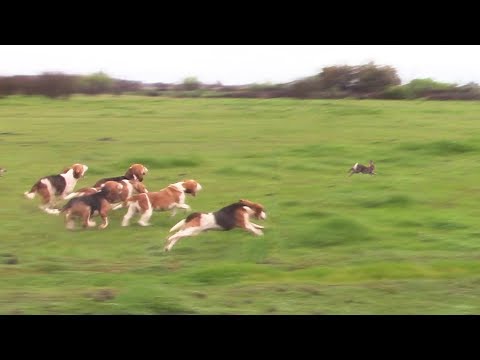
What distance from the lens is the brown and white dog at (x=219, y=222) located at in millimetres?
6938

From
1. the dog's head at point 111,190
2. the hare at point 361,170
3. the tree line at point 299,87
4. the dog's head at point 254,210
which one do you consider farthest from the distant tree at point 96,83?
the dog's head at point 254,210

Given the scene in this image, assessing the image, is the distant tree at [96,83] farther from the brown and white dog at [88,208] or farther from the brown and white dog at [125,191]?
the brown and white dog at [88,208]

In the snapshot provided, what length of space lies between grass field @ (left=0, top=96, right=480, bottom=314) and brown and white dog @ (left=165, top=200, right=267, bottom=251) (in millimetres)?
100

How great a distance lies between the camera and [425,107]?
16094mm

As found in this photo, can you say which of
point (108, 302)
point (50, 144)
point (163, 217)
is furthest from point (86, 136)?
point (108, 302)

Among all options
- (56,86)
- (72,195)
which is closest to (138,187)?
(72,195)

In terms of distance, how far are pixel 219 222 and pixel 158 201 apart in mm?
898

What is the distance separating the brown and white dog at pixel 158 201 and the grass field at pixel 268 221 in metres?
0.10

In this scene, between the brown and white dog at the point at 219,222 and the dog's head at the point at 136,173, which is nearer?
the brown and white dog at the point at 219,222

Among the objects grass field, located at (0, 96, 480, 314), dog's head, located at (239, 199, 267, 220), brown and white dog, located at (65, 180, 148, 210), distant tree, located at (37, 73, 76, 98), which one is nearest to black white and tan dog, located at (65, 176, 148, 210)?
brown and white dog, located at (65, 180, 148, 210)

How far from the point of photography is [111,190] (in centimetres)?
788

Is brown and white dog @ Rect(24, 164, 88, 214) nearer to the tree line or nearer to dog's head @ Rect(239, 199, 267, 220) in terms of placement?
dog's head @ Rect(239, 199, 267, 220)

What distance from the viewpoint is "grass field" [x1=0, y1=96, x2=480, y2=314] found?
570 cm

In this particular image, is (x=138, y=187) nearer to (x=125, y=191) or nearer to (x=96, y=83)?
(x=125, y=191)
